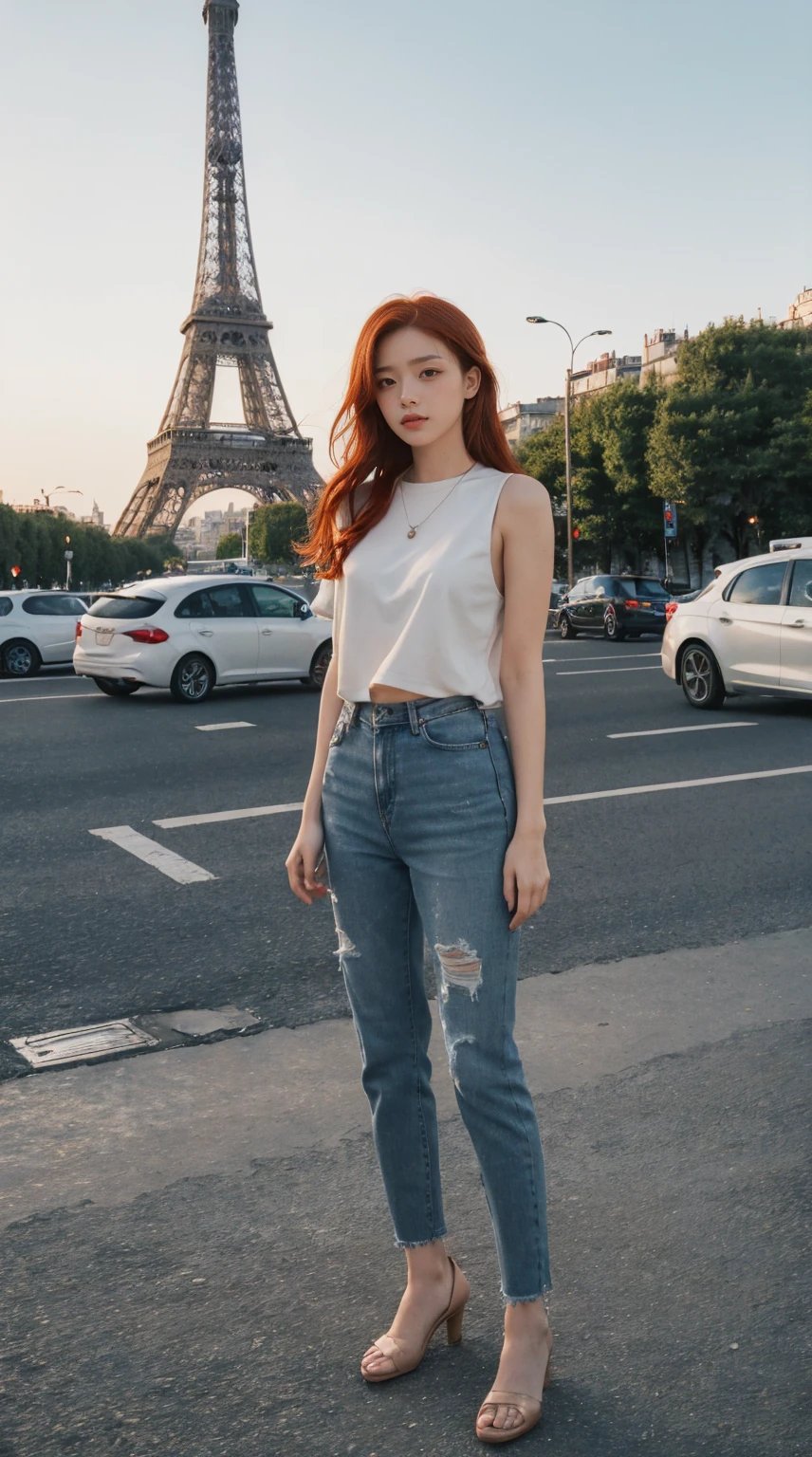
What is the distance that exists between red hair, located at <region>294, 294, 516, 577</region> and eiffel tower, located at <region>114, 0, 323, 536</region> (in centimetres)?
8072

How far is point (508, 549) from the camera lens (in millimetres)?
2205

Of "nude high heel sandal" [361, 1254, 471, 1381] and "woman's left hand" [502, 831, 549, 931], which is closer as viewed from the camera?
"woman's left hand" [502, 831, 549, 931]

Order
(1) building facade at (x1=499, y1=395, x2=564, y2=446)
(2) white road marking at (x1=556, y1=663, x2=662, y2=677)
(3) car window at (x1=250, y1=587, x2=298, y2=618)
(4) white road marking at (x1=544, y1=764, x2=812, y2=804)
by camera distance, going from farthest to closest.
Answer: (1) building facade at (x1=499, y1=395, x2=564, y2=446), (2) white road marking at (x1=556, y1=663, x2=662, y2=677), (3) car window at (x1=250, y1=587, x2=298, y2=618), (4) white road marking at (x1=544, y1=764, x2=812, y2=804)

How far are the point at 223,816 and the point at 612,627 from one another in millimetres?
18776

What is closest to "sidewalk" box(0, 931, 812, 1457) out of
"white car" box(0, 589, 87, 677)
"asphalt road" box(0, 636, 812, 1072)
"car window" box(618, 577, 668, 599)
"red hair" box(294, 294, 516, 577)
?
"asphalt road" box(0, 636, 812, 1072)

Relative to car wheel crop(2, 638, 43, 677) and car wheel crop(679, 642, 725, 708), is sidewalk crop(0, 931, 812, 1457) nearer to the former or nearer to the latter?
car wheel crop(679, 642, 725, 708)

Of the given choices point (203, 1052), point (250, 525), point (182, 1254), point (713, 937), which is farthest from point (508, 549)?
point (250, 525)

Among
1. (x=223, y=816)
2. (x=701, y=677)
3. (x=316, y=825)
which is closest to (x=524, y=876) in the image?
(x=316, y=825)

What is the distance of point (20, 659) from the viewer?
19.5 m

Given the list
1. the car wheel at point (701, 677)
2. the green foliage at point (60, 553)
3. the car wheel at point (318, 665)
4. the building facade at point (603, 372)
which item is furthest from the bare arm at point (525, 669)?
the building facade at point (603, 372)

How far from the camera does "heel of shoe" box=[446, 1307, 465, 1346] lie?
7.93ft

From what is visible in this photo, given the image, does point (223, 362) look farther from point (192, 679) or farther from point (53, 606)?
point (192, 679)

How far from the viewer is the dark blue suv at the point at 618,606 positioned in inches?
1001

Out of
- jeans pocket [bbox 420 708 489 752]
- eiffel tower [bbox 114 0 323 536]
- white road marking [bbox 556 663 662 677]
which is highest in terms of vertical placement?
eiffel tower [bbox 114 0 323 536]
